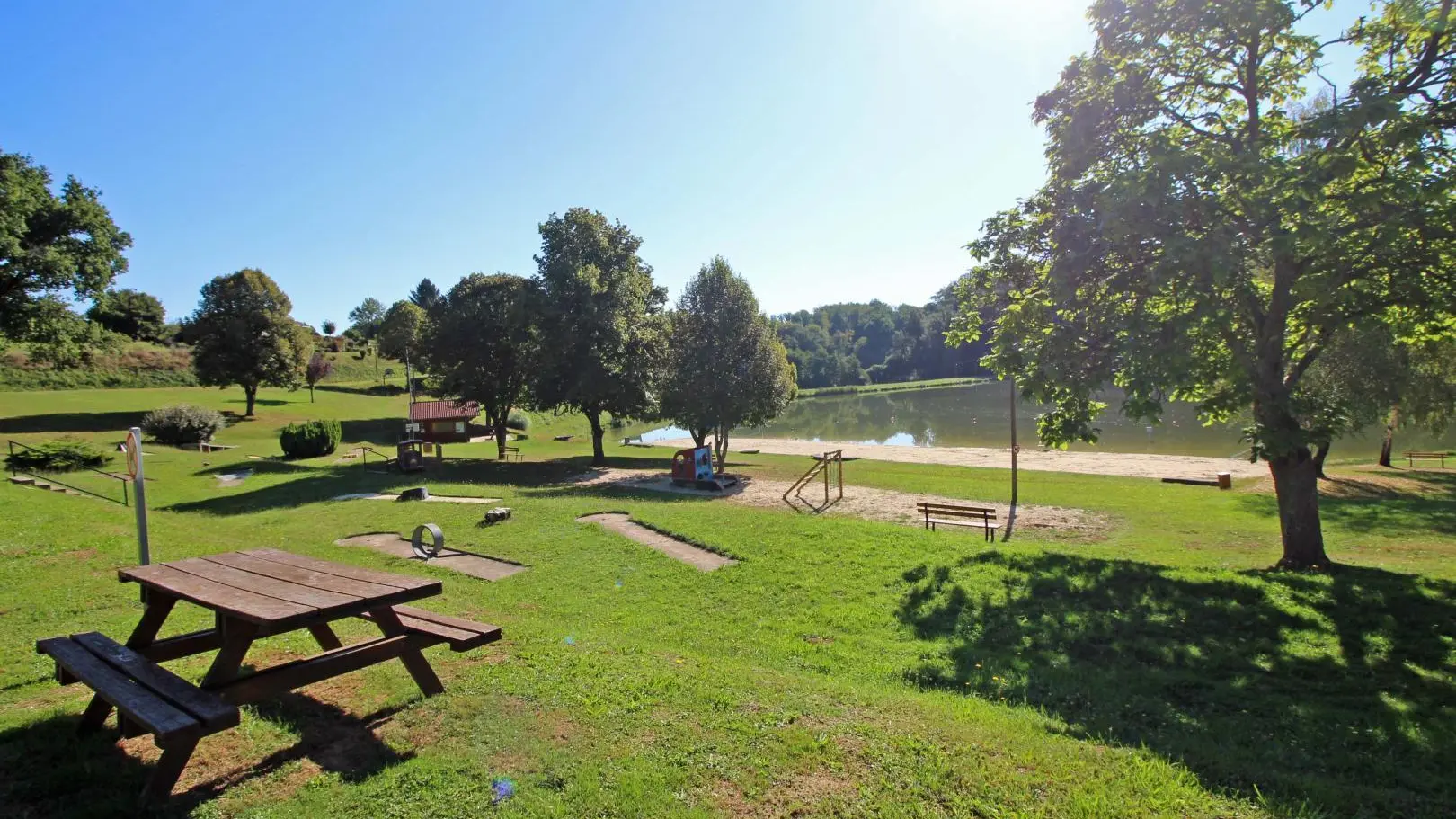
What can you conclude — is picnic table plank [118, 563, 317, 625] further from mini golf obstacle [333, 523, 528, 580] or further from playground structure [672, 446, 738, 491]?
playground structure [672, 446, 738, 491]

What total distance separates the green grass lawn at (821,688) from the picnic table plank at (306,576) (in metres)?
0.86

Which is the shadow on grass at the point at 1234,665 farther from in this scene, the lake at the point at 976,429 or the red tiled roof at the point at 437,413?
the red tiled roof at the point at 437,413

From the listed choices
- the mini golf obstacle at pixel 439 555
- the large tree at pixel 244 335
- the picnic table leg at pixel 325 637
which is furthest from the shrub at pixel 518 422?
the picnic table leg at pixel 325 637

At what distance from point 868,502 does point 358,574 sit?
1625cm

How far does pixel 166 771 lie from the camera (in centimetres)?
352

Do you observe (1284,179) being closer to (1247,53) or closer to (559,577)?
(1247,53)

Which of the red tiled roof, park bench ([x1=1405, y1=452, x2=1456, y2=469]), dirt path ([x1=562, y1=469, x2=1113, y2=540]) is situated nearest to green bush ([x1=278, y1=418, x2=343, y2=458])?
the red tiled roof

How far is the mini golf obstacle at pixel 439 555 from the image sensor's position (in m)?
10.4

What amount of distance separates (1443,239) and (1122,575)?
526cm

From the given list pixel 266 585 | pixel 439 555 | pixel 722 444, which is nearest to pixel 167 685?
pixel 266 585

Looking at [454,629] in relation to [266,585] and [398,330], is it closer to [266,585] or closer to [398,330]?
[266,585]

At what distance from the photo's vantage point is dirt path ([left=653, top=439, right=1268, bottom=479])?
2752 centimetres

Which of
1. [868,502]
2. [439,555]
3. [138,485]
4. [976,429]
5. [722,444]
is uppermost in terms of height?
[138,485]

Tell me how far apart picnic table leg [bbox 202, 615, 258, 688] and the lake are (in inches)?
917
